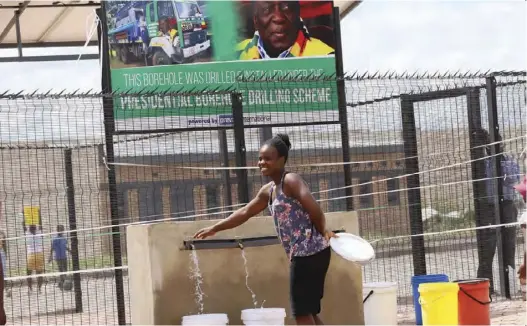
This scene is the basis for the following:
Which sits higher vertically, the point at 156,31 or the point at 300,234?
the point at 156,31

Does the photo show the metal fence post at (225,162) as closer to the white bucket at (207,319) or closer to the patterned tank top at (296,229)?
the white bucket at (207,319)

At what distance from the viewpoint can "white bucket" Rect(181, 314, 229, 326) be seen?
832 centimetres

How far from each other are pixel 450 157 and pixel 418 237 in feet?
4.31

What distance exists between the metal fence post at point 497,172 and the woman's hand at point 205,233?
5151mm

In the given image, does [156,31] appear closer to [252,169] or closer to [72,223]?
[252,169]

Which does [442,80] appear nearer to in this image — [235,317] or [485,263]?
[485,263]

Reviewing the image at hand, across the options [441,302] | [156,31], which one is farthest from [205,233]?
[156,31]

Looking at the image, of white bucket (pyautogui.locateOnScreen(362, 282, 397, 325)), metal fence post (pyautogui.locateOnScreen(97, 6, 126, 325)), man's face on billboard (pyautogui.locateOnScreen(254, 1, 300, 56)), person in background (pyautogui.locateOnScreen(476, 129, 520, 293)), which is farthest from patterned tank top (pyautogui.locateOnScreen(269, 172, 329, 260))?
person in background (pyautogui.locateOnScreen(476, 129, 520, 293))

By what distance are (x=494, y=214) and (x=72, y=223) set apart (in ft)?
17.2

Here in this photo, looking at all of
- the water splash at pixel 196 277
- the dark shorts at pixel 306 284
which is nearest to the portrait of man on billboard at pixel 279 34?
the water splash at pixel 196 277

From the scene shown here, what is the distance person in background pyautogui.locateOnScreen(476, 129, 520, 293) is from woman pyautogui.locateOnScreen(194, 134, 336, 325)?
5.15m

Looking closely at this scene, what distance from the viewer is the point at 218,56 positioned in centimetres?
1180

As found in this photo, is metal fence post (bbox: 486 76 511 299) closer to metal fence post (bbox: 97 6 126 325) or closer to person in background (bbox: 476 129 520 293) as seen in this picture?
person in background (bbox: 476 129 520 293)

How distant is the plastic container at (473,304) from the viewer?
30.5 feet
